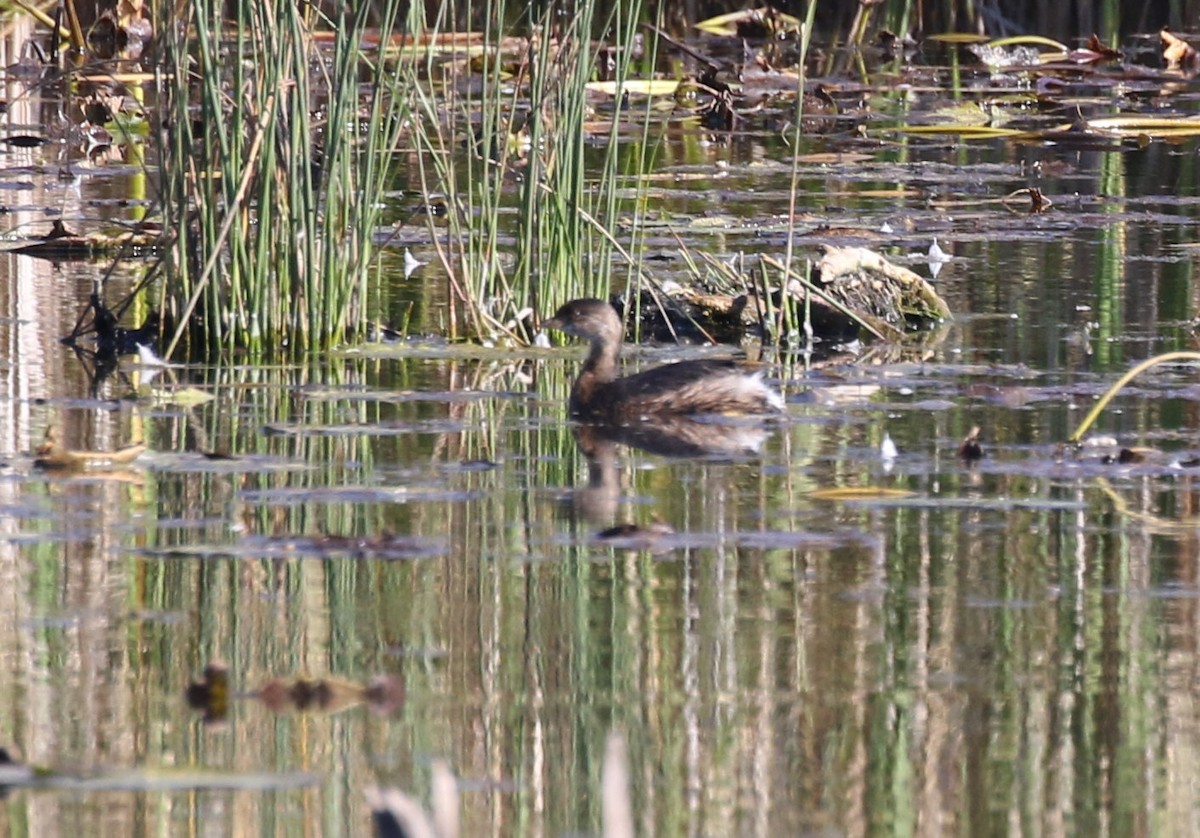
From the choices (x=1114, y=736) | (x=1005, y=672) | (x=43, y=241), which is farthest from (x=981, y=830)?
(x=43, y=241)

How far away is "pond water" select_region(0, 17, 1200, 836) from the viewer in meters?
4.14

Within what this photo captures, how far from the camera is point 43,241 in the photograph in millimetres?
11508

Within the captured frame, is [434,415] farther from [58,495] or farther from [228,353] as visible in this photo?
[58,495]

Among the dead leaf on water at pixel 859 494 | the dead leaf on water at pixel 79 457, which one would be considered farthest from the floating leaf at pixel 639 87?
the dead leaf on water at pixel 859 494

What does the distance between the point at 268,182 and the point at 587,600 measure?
3389 millimetres

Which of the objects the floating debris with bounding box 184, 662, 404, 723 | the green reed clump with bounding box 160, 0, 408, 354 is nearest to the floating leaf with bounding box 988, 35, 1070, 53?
the green reed clump with bounding box 160, 0, 408, 354

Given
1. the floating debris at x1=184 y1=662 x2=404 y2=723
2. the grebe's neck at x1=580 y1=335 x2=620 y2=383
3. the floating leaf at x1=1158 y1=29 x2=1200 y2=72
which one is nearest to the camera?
the floating debris at x1=184 y1=662 x2=404 y2=723

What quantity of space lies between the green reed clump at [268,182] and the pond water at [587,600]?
0.23 meters

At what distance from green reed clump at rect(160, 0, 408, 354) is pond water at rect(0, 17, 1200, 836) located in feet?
0.76

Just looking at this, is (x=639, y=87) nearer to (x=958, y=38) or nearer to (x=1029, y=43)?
(x=1029, y=43)

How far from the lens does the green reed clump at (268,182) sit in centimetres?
824

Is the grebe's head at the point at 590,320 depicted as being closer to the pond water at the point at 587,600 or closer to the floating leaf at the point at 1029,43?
the pond water at the point at 587,600

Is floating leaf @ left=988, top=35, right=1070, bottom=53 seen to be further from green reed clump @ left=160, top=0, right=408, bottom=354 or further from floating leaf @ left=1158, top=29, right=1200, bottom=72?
green reed clump @ left=160, top=0, right=408, bottom=354

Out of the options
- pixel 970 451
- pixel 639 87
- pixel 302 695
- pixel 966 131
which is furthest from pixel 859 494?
pixel 639 87
